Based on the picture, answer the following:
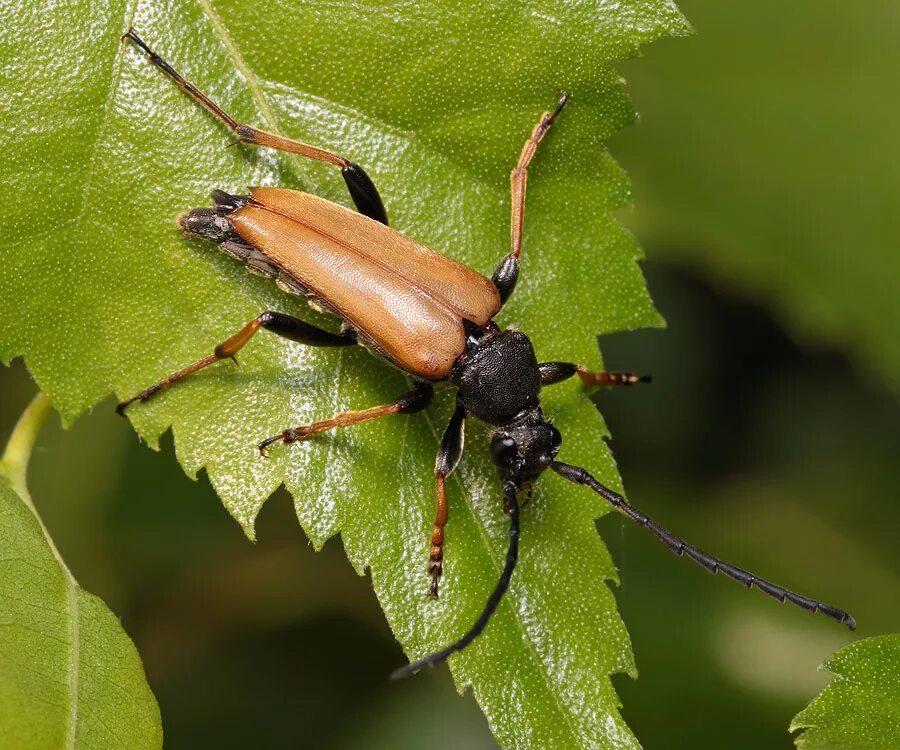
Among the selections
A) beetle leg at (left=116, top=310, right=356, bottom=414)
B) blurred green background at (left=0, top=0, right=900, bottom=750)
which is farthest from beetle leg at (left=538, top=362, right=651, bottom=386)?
blurred green background at (left=0, top=0, right=900, bottom=750)

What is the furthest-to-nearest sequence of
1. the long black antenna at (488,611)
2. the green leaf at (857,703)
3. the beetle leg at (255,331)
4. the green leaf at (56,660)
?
the beetle leg at (255,331), the long black antenna at (488,611), the green leaf at (857,703), the green leaf at (56,660)

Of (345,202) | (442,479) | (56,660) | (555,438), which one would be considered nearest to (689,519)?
(555,438)

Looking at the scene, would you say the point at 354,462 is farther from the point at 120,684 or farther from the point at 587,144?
the point at 587,144

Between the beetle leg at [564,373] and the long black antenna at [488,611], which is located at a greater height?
the beetle leg at [564,373]

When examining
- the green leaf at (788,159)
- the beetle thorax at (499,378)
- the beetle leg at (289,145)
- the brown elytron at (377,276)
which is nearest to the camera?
the beetle leg at (289,145)

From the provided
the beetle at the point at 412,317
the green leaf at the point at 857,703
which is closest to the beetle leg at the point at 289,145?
the beetle at the point at 412,317

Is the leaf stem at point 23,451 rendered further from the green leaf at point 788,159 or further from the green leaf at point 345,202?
the green leaf at point 788,159

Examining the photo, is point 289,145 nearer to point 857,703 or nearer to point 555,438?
point 555,438
